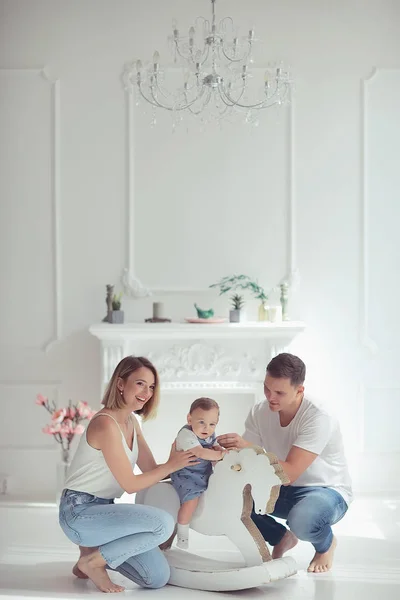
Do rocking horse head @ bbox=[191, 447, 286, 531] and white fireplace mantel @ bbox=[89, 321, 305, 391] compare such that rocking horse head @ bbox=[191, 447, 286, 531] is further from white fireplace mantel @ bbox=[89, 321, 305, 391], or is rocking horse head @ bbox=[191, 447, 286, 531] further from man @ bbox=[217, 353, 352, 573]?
white fireplace mantel @ bbox=[89, 321, 305, 391]

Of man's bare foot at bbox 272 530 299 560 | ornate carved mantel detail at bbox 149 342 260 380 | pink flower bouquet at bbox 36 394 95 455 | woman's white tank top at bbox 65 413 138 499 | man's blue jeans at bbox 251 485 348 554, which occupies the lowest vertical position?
man's bare foot at bbox 272 530 299 560

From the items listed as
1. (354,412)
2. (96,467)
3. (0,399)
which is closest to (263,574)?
(96,467)

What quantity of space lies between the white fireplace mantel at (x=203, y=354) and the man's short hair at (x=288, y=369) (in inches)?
60.2

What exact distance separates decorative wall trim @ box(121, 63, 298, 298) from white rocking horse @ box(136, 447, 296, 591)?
213 cm

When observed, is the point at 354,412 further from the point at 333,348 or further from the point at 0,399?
the point at 0,399

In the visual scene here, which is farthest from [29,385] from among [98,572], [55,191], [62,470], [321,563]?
[321,563]

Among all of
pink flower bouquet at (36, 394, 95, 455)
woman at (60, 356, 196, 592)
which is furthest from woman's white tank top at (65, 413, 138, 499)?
pink flower bouquet at (36, 394, 95, 455)

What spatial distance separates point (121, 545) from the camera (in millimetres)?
3146

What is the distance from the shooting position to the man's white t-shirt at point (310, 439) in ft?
11.1

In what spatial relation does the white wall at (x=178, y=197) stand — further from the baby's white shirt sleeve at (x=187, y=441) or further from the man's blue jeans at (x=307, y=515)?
the baby's white shirt sleeve at (x=187, y=441)

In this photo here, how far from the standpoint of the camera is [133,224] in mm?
5219

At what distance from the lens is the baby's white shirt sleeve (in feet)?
10.5

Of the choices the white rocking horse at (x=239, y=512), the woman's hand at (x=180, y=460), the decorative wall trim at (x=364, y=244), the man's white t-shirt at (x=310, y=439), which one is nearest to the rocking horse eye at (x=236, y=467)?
the white rocking horse at (x=239, y=512)

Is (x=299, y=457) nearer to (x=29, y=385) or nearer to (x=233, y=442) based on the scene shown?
(x=233, y=442)
